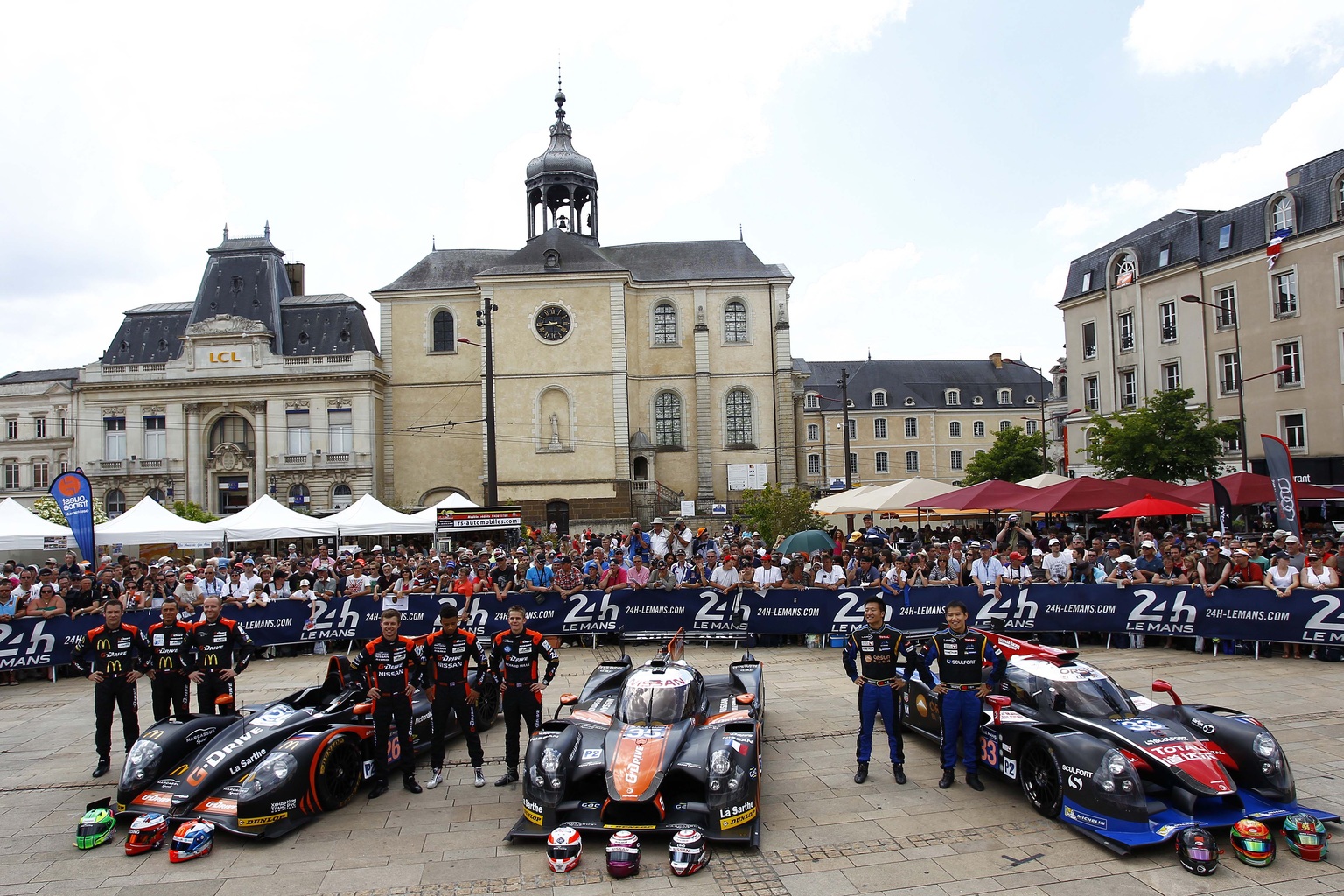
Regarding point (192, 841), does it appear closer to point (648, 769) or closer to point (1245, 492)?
point (648, 769)

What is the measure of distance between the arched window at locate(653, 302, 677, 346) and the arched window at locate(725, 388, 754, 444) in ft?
14.4

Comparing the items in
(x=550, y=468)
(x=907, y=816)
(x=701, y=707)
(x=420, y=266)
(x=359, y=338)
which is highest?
(x=420, y=266)

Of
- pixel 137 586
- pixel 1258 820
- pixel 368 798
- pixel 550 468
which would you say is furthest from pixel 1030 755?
pixel 550 468

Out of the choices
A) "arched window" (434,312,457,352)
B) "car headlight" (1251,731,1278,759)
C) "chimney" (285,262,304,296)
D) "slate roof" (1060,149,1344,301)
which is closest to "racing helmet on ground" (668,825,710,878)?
"car headlight" (1251,731,1278,759)

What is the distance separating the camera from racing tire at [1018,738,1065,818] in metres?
8.16

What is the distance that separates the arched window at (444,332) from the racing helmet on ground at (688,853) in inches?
1747

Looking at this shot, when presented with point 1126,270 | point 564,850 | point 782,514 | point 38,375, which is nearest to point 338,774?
point 564,850

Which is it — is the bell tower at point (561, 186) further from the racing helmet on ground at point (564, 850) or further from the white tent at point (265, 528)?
the racing helmet on ground at point (564, 850)

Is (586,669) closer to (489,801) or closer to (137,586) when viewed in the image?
(489,801)

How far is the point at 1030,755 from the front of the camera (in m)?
8.64

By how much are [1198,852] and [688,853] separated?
151 inches

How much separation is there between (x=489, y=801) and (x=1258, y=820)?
22.3ft

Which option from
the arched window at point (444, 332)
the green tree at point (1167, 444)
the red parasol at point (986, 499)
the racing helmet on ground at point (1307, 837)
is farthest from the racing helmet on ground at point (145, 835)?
the arched window at point (444, 332)

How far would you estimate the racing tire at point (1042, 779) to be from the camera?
8.16 meters
